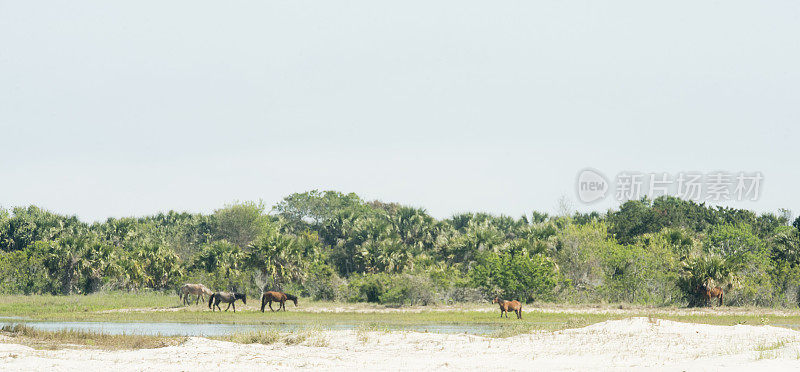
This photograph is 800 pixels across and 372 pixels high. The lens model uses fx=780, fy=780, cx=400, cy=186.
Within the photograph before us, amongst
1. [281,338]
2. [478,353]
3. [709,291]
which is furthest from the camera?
[709,291]

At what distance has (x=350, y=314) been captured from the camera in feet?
140

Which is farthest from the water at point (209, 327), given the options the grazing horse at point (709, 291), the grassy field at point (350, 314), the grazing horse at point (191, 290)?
the grazing horse at point (709, 291)

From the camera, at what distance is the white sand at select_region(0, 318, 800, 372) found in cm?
1856

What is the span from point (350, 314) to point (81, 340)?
19.8 metres

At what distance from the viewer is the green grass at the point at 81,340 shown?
76.2 ft

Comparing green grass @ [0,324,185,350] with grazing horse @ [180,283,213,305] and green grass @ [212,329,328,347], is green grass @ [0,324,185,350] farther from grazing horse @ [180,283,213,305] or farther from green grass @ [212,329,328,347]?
grazing horse @ [180,283,213,305]

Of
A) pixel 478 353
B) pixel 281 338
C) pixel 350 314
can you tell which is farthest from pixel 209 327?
pixel 478 353

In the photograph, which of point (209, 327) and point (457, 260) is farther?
point (457, 260)

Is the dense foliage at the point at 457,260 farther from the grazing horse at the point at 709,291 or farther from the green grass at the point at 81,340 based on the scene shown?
the green grass at the point at 81,340

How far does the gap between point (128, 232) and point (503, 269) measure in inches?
1679

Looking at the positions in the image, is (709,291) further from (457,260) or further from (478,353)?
(478,353)

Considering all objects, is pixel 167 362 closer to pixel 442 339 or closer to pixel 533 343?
pixel 442 339

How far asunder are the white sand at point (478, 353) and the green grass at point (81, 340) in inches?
45.9

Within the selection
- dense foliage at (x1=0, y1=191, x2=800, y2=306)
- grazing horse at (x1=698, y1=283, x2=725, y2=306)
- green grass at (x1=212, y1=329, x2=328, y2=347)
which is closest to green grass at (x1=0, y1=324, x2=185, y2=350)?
green grass at (x1=212, y1=329, x2=328, y2=347)
